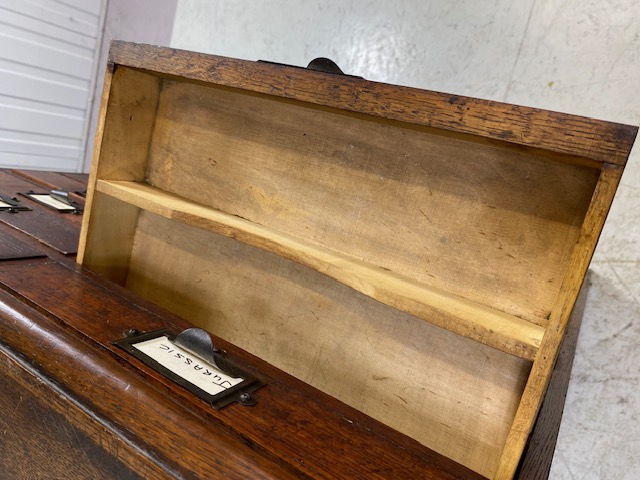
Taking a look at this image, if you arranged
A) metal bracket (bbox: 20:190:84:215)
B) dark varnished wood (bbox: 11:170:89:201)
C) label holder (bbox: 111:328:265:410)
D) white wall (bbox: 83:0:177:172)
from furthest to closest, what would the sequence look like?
1. white wall (bbox: 83:0:177:172)
2. dark varnished wood (bbox: 11:170:89:201)
3. metal bracket (bbox: 20:190:84:215)
4. label holder (bbox: 111:328:265:410)

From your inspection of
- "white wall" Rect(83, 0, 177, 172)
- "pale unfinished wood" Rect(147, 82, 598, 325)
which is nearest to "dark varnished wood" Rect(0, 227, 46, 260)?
"pale unfinished wood" Rect(147, 82, 598, 325)

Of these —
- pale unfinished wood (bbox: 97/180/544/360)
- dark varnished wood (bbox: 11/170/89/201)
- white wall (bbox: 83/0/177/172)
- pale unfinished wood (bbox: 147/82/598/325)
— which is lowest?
dark varnished wood (bbox: 11/170/89/201)

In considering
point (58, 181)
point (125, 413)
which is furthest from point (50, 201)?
point (125, 413)

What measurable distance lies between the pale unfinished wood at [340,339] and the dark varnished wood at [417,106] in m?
0.44

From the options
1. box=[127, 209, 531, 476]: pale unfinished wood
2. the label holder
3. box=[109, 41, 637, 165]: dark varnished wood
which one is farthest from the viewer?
box=[127, 209, 531, 476]: pale unfinished wood

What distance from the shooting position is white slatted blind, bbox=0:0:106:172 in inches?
129

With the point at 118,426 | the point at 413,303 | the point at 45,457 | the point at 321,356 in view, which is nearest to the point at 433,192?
the point at 413,303

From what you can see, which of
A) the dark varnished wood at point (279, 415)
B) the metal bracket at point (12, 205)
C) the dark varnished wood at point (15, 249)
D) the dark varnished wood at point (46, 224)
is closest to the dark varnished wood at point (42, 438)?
the dark varnished wood at point (279, 415)

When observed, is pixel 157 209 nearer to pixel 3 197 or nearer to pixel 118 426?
pixel 118 426

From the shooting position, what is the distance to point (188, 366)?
90cm

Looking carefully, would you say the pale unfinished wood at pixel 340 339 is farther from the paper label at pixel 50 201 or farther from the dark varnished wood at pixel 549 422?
the paper label at pixel 50 201

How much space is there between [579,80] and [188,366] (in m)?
1.60

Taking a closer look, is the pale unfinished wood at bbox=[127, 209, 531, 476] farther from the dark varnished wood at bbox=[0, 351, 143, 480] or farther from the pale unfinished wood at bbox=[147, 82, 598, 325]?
the dark varnished wood at bbox=[0, 351, 143, 480]

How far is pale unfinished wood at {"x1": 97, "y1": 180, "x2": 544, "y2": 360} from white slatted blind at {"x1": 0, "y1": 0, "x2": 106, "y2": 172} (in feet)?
9.39
